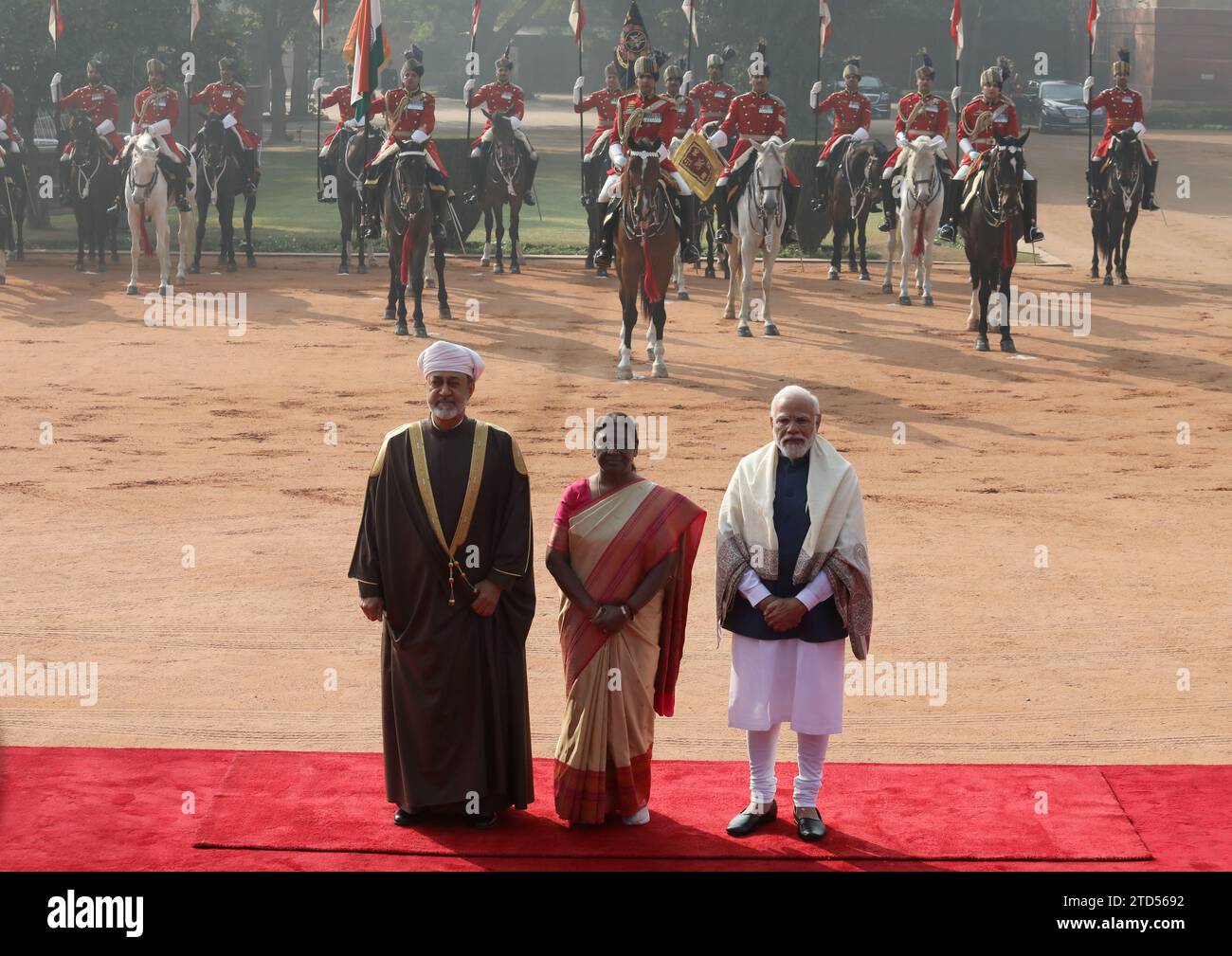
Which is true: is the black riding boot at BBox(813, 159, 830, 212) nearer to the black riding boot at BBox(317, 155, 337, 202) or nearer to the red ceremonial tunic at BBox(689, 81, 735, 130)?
the red ceremonial tunic at BBox(689, 81, 735, 130)

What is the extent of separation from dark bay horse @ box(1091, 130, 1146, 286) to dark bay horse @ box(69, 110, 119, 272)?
13.5 metres

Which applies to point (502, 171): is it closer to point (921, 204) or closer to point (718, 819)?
point (921, 204)

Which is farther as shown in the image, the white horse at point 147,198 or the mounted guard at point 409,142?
the white horse at point 147,198

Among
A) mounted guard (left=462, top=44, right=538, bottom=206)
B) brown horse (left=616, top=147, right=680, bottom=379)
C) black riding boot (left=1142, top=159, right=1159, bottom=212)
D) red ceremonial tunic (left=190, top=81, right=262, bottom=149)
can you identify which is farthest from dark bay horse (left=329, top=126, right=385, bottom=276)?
black riding boot (left=1142, top=159, right=1159, bottom=212)

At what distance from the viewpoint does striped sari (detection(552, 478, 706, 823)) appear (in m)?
6.45

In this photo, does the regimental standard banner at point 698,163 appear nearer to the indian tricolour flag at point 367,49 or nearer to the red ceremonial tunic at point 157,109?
the indian tricolour flag at point 367,49

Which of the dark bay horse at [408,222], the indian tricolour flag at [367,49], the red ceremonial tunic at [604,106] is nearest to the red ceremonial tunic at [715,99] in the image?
the red ceremonial tunic at [604,106]

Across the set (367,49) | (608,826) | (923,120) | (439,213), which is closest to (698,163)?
(439,213)

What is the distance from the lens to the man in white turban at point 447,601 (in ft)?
21.5

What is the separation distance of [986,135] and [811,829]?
14161mm

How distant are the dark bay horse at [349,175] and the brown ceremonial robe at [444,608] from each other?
55.4ft

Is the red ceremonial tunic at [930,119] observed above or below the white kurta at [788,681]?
above

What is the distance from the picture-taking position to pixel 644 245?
16453 millimetres

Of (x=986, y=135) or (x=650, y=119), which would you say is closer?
(x=650, y=119)
